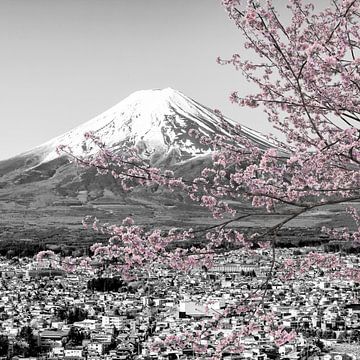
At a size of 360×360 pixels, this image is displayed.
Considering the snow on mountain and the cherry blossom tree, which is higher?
the snow on mountain

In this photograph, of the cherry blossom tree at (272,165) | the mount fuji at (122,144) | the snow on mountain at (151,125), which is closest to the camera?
the cherry blossom tree at (272,165)

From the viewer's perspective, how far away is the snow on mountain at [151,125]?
116m

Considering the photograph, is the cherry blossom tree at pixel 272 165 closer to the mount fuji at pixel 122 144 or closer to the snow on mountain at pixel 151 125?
the mount fuji at pixel 122 144

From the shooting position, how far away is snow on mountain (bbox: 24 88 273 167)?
11606cm

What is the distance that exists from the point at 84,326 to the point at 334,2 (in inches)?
588

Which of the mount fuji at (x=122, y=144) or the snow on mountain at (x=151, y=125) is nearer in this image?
the mount fuji at (x=122, y=144)

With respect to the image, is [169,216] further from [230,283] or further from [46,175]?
[230,283]

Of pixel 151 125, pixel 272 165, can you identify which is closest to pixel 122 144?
pixel 151 125

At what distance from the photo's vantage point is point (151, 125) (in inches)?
5064

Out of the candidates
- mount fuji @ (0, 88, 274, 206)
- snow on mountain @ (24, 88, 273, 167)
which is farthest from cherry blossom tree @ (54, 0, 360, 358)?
snow on mountain @ (24, 88, 273, 167)

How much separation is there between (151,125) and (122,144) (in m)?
43.1

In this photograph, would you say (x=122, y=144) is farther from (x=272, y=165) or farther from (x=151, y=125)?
(x=272, y=165)

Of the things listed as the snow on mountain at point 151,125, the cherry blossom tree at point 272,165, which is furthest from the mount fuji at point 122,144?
the cherry blossom tree at point 272,165

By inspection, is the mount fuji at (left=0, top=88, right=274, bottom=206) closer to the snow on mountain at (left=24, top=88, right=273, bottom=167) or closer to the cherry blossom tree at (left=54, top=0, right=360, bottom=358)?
the snow on mountain at (left=24, top=88, right=273, bottom=167)
